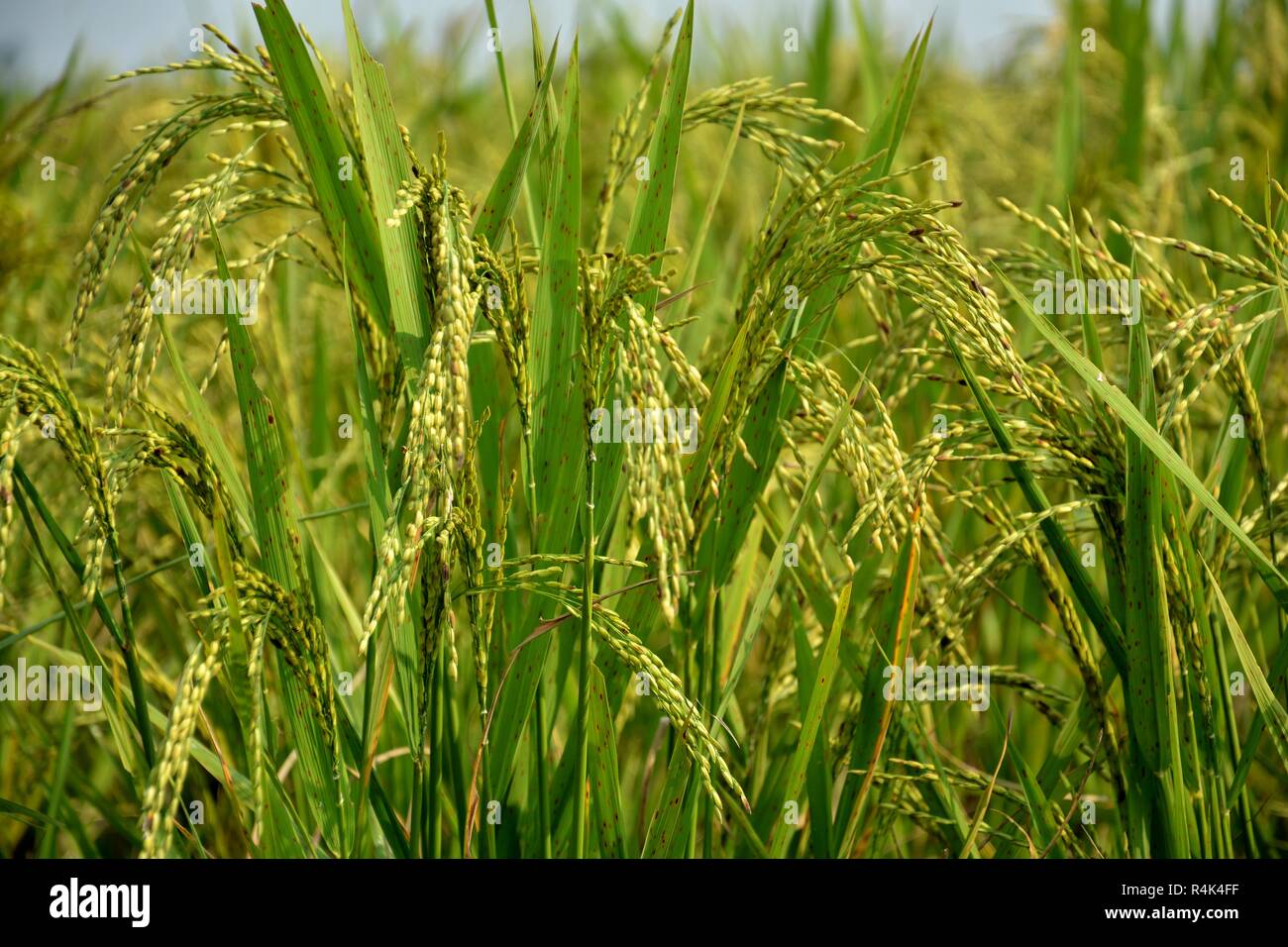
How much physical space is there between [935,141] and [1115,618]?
5.41 feet

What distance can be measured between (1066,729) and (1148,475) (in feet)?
1.26

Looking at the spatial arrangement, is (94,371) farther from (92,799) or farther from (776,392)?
(776,392)

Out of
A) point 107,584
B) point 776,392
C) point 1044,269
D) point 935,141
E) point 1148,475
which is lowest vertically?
point 107,584

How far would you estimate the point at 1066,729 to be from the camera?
1238 mm

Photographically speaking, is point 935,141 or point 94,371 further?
point 935,141

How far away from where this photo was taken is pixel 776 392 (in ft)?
3.93

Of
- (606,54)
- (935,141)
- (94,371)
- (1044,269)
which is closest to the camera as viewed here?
(1044,269)

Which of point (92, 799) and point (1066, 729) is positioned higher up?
point (1066, 729)

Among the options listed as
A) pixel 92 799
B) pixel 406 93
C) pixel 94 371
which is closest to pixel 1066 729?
pixel 92 799

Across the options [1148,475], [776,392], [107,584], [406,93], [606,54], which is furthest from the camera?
[606,54]

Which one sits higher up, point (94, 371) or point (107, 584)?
point (94, 371)

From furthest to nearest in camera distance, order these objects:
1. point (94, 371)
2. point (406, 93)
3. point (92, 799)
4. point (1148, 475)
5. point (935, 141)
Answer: point (406, 93) → point (935, 141) → point (94, 371) → point (92, 799) → point (1148, 475)

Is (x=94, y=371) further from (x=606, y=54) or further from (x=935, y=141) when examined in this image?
(x=606, y=54)

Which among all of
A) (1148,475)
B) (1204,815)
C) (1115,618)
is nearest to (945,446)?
(1148,475)
